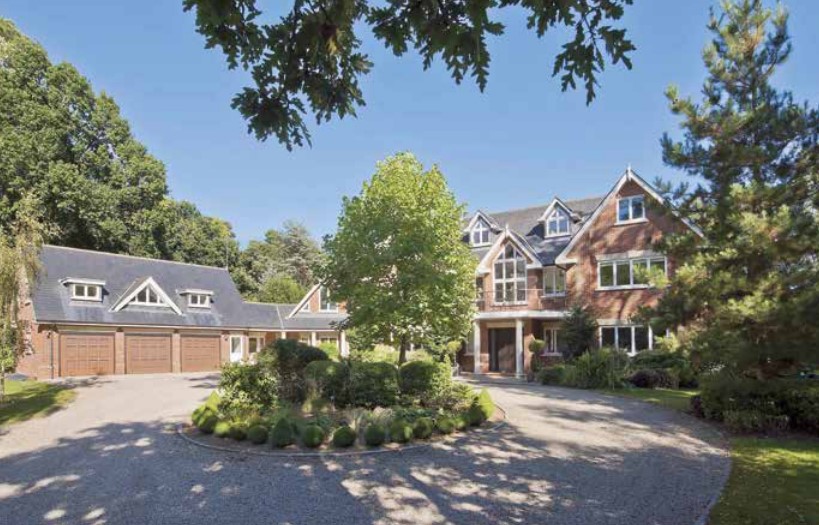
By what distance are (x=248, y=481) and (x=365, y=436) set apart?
280 centimetres

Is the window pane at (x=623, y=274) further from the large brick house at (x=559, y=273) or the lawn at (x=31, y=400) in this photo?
the lawn at (x=31, y=400)

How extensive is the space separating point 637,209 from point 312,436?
2179 cm

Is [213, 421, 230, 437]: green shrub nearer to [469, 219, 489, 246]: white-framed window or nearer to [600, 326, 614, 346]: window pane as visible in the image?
[600, 326, 614, 346]: window pane

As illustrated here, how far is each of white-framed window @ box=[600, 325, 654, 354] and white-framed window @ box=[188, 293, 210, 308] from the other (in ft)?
83.2

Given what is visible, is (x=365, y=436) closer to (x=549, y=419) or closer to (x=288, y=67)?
(x=549, y=419)

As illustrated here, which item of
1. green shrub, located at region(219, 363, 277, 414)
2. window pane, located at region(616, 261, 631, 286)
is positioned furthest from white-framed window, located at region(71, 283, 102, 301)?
window pane, located at region(616, 261, 631, 286)

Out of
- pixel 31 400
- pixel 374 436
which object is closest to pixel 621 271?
pixel 374 436

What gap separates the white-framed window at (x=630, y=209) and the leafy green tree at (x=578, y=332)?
17.2 ft

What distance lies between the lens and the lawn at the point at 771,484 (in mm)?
7012

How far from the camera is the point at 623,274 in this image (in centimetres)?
2700

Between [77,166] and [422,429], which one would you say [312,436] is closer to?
[422,429]

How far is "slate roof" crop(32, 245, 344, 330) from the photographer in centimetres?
2962

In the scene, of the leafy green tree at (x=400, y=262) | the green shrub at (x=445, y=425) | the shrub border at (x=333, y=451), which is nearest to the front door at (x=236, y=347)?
the leafy green tree at (x=400, y=262)

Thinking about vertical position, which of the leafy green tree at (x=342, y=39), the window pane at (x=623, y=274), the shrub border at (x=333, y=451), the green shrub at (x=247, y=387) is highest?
the leafy green tree at (x=342, y=39)
